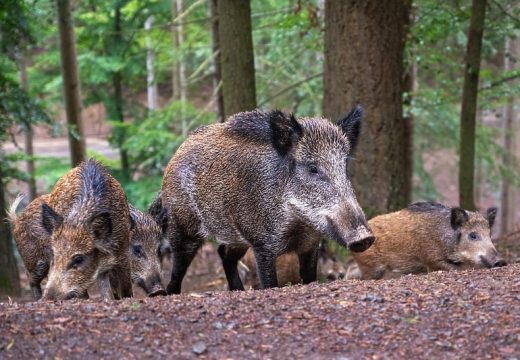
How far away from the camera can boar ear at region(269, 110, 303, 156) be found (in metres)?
6.88

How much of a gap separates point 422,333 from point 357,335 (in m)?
0.41

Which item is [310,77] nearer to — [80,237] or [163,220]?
[163,220]

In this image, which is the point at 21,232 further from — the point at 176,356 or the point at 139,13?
the point at 139,13

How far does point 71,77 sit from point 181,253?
7310mm

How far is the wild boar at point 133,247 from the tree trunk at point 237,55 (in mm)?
3140

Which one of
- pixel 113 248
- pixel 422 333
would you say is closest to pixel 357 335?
pixel 422 333

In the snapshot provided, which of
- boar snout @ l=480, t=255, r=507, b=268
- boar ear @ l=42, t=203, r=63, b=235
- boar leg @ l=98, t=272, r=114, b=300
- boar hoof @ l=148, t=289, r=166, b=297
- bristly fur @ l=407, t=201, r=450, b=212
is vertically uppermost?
boar ear @ l=42, t=203, r=63, b=235

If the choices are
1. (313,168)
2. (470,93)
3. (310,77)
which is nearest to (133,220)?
(313,168)

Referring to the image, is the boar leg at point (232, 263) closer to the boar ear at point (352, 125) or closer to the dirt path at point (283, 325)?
the boar ear at point (352, 125)

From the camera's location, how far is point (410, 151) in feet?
49.2

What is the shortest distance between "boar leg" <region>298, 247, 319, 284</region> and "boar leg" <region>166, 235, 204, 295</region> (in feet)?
3.97

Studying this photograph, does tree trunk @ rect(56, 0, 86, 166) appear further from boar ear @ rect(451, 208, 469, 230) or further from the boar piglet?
boar ear @ rect(451, 208, 469, 230)

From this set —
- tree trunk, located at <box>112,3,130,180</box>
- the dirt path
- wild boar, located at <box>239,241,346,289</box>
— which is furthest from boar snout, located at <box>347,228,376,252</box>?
tree trunk, located at <box>112,3,130,180</box>

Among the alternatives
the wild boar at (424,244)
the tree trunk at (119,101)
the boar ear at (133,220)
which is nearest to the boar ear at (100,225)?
the boar ear at (133,220)
